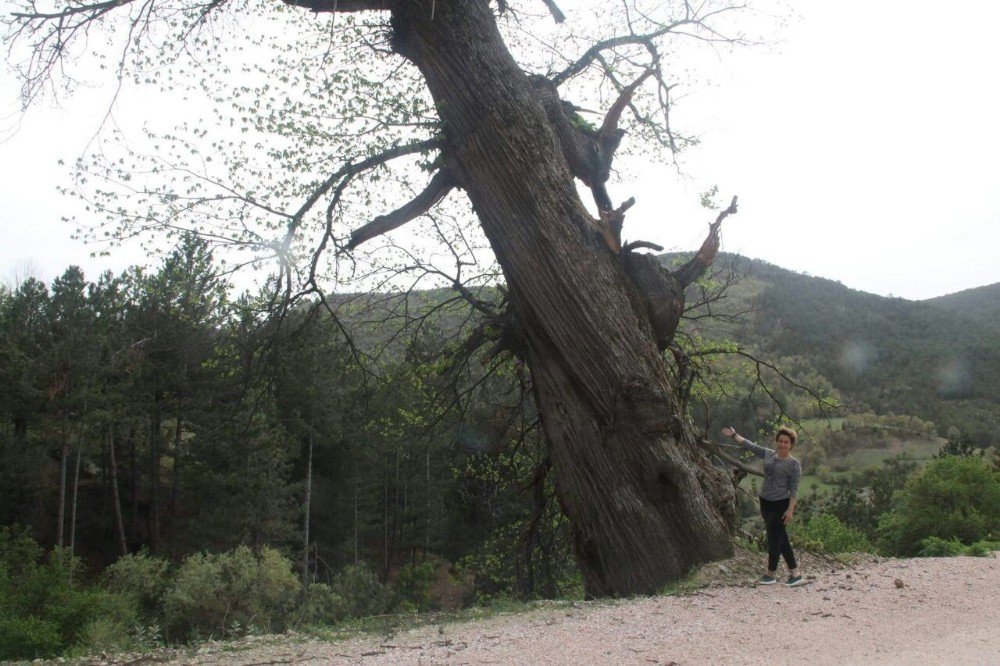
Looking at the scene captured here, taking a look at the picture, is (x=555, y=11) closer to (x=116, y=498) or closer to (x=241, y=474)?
(x=241, y=474)

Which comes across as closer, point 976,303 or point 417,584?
point 417,584

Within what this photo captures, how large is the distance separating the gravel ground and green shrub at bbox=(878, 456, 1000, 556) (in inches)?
213

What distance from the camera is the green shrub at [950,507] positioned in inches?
386

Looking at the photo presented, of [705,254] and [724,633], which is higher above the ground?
[705,254]

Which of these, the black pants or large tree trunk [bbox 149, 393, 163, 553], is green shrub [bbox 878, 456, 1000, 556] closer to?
the black pants

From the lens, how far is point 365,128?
769cm

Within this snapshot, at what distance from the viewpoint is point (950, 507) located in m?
10.2

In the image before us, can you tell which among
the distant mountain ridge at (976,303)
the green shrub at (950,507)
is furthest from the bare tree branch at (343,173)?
the distant mountain ridge at (976,303)

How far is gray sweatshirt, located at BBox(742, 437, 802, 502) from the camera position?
564 cm

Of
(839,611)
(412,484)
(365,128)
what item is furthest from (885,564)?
(412,484)

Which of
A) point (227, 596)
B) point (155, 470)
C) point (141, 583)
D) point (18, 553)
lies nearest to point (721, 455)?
point (227, 596)

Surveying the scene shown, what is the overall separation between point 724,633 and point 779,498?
1.97m

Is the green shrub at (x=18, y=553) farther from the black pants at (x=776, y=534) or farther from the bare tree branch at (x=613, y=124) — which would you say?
the black pants at (x=776, y=534)

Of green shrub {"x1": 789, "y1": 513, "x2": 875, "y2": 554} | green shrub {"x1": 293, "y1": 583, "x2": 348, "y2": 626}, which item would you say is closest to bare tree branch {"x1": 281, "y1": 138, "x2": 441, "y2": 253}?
green shrub {"x1": 789, "y1": 513, "x2": 875, "y2": 554}
